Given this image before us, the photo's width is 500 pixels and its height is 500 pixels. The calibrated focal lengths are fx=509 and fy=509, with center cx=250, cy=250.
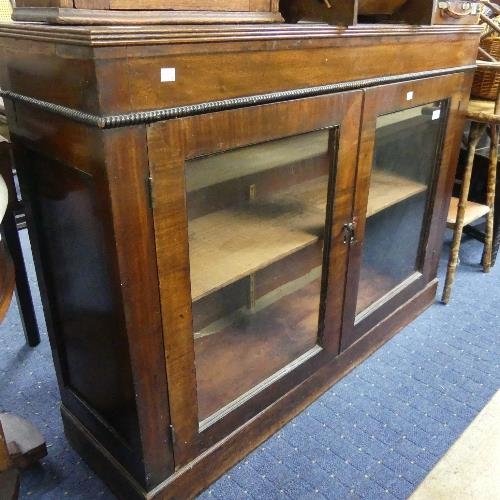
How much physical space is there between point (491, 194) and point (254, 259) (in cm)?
118

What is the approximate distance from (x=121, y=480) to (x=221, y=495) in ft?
0.73

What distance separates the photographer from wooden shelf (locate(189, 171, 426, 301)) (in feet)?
3.09

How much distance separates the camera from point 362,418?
1.34 meters

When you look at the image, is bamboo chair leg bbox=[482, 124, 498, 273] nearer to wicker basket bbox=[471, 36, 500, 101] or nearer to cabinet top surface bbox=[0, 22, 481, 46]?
wicker basket bbox=[471, 36, 500, 101]

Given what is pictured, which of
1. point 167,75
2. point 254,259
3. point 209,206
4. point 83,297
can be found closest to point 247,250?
point 254,259

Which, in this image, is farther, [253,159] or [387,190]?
[387,190]

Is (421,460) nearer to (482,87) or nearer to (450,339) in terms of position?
(450,339)

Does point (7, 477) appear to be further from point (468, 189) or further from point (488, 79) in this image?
point (488, 79)

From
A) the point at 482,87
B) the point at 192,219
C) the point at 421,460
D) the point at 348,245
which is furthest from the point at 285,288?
the point at 482,87

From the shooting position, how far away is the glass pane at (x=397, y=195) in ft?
4.22

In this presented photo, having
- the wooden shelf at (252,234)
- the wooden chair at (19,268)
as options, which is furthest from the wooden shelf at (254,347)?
the wooden chair at (19,268)

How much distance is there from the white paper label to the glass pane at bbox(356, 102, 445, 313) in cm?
60

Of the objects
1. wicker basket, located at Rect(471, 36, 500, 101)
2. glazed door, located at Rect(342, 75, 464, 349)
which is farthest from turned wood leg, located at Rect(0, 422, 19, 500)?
wicker basket, located at Rect(471, 36, 500, 101)

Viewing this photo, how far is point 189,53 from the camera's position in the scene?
74 centimetres
